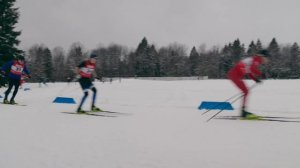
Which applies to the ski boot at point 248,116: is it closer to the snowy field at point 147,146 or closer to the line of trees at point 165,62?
the snowy field at point 147,146

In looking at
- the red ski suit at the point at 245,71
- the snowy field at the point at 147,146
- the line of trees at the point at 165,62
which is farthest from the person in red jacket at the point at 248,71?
the line of trees at the point at 165,62

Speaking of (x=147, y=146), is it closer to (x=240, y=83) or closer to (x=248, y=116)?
(x=248, y=116)

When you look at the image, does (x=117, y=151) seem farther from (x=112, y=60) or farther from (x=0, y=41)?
(x=112, y=60)

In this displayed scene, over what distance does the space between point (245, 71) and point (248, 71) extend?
0.26 ft

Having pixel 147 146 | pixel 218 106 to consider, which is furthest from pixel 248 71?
pixel 147 146

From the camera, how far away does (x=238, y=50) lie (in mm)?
92938

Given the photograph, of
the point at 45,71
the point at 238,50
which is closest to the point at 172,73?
the point at 238,50

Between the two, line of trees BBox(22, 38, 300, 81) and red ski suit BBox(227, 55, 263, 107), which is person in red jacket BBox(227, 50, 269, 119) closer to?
red ski suit BBox(227, 55, 263, 107)

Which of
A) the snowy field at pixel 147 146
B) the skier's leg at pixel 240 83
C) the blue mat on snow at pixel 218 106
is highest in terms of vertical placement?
the skier's leg at pixel 240 83

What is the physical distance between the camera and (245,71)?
8.38 meters

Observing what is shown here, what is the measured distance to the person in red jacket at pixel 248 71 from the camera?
8055 millimetres

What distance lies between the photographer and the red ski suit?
321 inches

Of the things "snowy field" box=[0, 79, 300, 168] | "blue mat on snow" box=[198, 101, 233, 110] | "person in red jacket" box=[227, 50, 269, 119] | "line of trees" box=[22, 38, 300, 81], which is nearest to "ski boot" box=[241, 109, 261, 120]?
"person in red jacket" box=[227, 50, 269, 119]

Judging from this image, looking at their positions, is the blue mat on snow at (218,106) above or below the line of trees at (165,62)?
below
